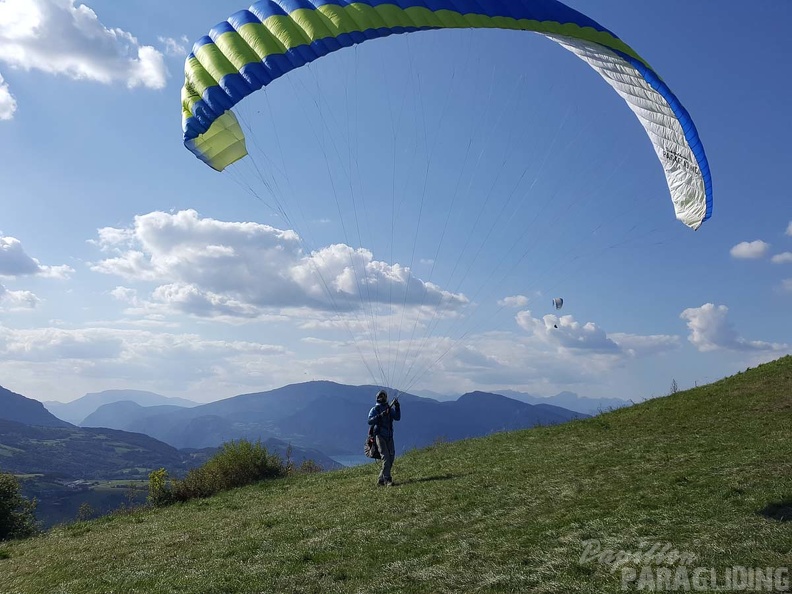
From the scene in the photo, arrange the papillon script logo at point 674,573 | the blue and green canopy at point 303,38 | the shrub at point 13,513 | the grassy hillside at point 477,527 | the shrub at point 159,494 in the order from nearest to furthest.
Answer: the papillon script logo at point 674,573 < the grassy hillside at point 477,527 < the blue and green canopy at point 303,38 < the shrub at point 13,513 < the shrub at point 159,494

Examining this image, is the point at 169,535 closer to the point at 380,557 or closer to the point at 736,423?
the point at 380,557

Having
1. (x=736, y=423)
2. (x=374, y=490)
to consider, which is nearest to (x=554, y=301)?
(x=736, y=423)

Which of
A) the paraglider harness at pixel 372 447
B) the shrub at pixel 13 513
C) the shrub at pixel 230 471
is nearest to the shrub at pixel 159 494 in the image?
the shrub at pixel 230 471

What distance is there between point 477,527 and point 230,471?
1290cm

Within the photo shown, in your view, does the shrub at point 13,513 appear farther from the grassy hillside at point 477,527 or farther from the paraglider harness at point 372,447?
the paraglider harness at point 372,447

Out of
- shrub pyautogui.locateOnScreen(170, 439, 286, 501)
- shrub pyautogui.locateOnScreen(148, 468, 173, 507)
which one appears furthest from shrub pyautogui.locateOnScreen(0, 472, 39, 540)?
shrub pyautogui.locateOnScreen(170, 439, 286, 501)

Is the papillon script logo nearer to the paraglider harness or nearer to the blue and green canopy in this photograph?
the paraglider harness

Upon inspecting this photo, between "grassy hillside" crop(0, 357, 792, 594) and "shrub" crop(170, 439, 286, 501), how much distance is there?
1790mm

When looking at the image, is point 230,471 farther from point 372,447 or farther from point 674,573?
point 674,573

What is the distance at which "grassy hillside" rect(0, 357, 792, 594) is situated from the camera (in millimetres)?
7406

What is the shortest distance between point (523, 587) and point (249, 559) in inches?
177

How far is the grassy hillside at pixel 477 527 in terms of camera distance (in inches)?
292

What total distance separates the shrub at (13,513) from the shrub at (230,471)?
4.36 m

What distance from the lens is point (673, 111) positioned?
13.7 metres
